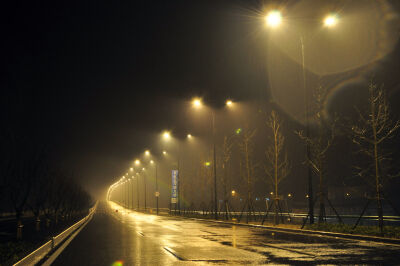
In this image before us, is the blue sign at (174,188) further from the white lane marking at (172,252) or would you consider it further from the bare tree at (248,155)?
the white lane marking at (172,252)

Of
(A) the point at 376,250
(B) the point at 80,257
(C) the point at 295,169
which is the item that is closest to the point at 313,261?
(A) the point at 376,250

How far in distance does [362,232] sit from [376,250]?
592 cm

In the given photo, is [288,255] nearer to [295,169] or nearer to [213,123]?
[213,123]

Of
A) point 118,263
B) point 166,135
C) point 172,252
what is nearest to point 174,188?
point 166,135

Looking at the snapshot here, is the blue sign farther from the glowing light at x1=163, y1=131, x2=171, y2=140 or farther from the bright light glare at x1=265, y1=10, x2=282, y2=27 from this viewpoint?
the bright light glare at x1=265, y1=10, x2=282, y2=27

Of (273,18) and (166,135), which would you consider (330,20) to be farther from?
(166,135)

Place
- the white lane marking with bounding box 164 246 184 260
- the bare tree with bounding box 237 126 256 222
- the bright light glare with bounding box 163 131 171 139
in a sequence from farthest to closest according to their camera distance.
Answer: the bright light glare with bounding box 163 131 171 139 < the bare tree with bounding box 237 126 256 222 < the white lane marking with bounding box 164 246 184 260

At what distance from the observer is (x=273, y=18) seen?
23.5 metres

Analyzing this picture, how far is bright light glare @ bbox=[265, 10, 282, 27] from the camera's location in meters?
23.4

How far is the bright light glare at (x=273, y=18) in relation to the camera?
23391mm

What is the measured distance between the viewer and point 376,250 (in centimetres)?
1527

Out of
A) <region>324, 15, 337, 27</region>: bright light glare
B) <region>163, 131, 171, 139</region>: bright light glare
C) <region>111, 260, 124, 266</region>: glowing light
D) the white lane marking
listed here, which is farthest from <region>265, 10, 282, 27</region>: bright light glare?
<region>163, 131, 171, 139</region>: bright light glare

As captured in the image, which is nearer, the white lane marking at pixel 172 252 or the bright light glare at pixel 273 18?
the white lane marking at pixel 172 252

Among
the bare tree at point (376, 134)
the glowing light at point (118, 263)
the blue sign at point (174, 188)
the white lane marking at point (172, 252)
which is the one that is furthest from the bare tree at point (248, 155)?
the glowing light at point (118, 263)
